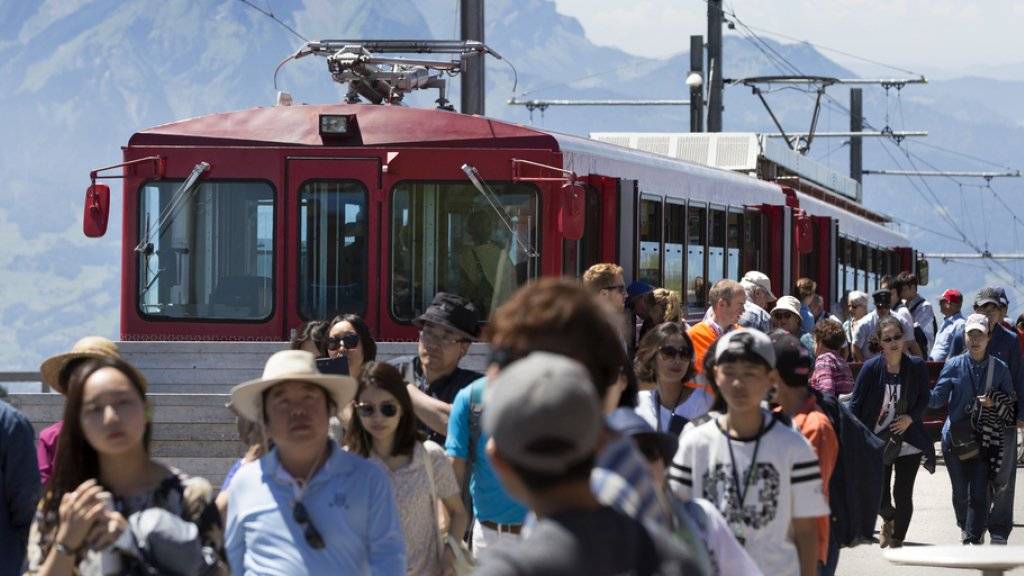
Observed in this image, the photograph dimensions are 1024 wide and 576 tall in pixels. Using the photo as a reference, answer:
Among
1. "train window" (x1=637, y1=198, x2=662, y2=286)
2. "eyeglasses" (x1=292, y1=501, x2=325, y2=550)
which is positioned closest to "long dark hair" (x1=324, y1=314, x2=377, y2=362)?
"eyeglasses" (x1=292, y1=501, x2=325, y2=550)

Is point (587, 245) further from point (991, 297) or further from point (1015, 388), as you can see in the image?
point (1015, 388)

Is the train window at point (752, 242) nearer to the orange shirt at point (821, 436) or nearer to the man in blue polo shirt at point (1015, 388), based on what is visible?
the man in blue polo shirt at point (1015, 388)

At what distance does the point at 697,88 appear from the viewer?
33.5 m

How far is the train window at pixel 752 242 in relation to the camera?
1936 centimetres

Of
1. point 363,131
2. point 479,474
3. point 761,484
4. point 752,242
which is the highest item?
point 363,131

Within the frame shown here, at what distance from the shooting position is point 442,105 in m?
15.9

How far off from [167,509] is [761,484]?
1.93 m

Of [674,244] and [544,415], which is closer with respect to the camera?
[544,415]

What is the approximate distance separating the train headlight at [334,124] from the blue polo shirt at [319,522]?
8.55 metres

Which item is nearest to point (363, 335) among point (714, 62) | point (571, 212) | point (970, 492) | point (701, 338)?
point (701, 338)

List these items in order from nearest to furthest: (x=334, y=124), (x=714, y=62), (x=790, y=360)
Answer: (x=790, y=360), (x=334, y=124), (x=714, y=62)

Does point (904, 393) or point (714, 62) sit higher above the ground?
point (714, 62)

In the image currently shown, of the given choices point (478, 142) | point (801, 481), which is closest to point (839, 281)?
point (478, 142)

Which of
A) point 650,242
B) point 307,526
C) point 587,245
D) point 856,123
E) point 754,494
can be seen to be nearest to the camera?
point 307,526
